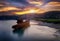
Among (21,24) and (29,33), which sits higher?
(21,24)

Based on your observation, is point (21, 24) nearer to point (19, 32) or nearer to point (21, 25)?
point (21, 25)

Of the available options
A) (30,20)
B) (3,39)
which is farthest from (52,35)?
(3,39)

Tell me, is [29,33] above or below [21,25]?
below

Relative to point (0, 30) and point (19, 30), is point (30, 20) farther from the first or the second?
point (0, 30)

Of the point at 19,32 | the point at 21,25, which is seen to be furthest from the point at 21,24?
the point at 19,32

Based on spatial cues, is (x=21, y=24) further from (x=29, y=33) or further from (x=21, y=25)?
(x=29, y=33)

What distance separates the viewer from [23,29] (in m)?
2.58

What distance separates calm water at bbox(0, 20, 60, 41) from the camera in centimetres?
249

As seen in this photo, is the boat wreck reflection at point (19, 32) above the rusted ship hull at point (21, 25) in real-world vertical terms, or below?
below

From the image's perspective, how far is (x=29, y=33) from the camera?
2.56 meters

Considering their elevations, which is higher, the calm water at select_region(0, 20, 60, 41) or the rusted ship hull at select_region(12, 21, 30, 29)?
the rusted ship hull at select_region(12, 21, 30, 29)

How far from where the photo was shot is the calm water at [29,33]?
2494 mm

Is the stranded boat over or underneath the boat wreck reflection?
over

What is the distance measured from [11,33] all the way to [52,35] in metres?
0.73
